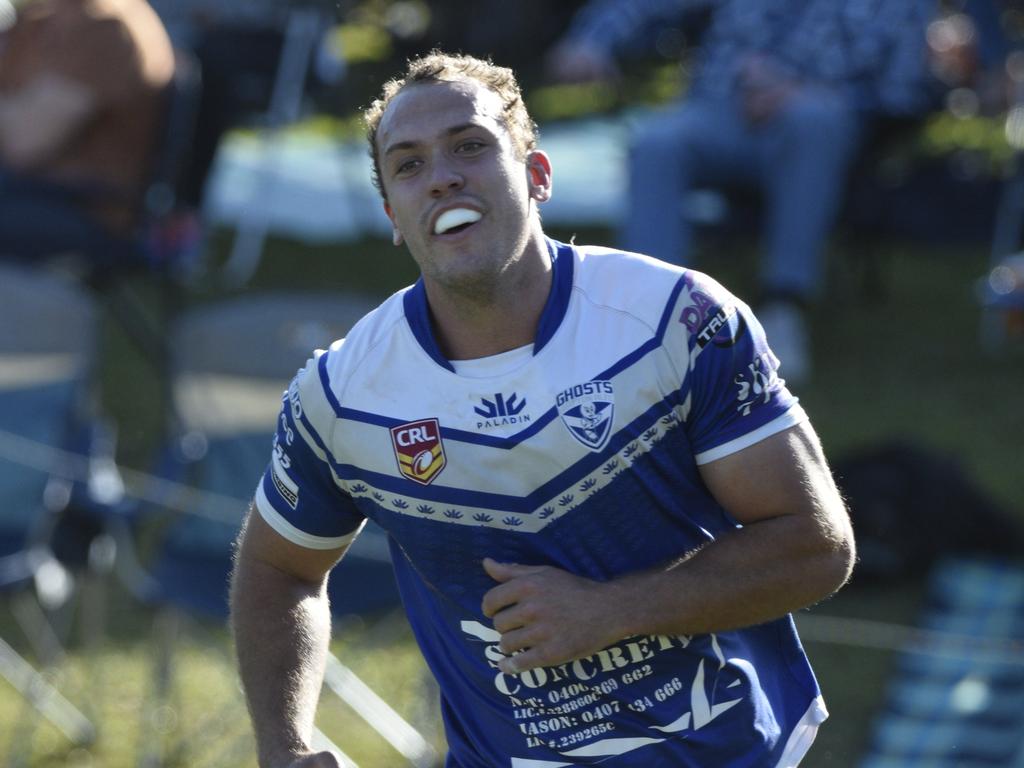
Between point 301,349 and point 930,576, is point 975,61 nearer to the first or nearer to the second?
point 930,576

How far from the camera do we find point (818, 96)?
7.03 m

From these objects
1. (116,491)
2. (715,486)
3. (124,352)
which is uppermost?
(715,486)

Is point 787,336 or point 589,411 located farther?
point 787,336

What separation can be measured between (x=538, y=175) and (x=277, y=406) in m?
2.42

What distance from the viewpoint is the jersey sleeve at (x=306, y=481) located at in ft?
8.25

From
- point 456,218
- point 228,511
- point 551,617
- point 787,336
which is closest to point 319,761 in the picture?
point 551,617

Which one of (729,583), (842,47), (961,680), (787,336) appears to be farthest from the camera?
(842,47)

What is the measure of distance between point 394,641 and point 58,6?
11.4 ft

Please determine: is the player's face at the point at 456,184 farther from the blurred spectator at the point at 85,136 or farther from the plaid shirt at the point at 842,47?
the plaid shirt at the point at 842,47

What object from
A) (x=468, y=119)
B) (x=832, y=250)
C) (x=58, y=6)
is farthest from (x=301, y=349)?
(x=832, y=250)

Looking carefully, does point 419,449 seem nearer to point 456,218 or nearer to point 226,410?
point 456,218

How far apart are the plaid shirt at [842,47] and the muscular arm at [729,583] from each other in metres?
5.13

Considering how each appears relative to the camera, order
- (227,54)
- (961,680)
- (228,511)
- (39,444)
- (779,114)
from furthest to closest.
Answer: (227,54), (779,114), (39,444), (228,511), (961,680)

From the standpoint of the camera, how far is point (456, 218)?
7.70ft
